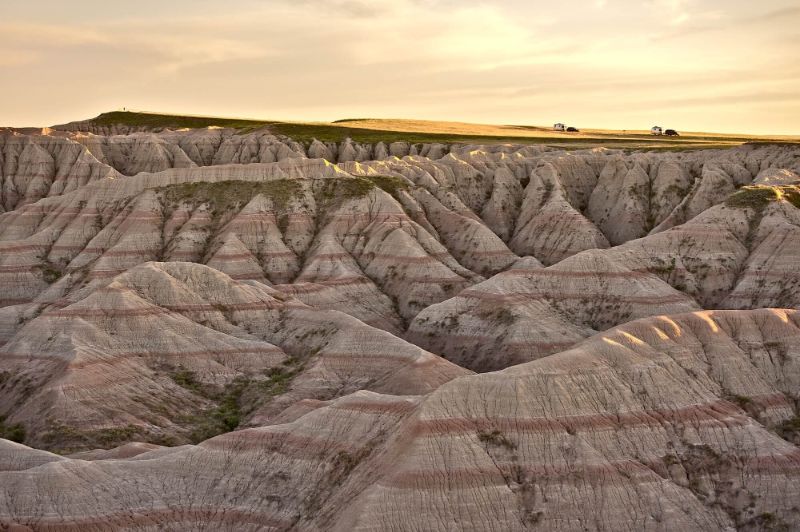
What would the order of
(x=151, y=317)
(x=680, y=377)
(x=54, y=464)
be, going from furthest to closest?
(x=151, y=317), (x=680, y=377), (x=54, y=464)

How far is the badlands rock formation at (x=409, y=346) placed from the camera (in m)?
58.6

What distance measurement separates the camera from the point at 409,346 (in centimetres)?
8844

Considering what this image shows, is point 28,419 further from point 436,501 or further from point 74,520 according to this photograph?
point 436,501

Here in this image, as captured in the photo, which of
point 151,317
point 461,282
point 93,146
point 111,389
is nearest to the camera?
point 111,389

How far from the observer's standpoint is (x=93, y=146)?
195500 mm

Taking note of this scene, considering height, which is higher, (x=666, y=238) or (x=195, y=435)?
(x=666, y=238)

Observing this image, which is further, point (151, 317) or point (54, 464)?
point (151, 317)

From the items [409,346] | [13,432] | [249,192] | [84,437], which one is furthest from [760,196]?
[13,432]

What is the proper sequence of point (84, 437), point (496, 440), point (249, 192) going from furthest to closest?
point (249, 192)
point (84, 437)
point (496, 440)

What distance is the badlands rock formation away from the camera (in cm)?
5862

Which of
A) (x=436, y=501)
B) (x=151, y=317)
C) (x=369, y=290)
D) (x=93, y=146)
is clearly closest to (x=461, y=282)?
(x=369, y=290)

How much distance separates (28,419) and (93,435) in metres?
7.00

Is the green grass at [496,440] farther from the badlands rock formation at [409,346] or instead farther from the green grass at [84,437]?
the green grass at [84,437]

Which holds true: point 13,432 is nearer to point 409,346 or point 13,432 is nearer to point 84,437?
point 84,437
